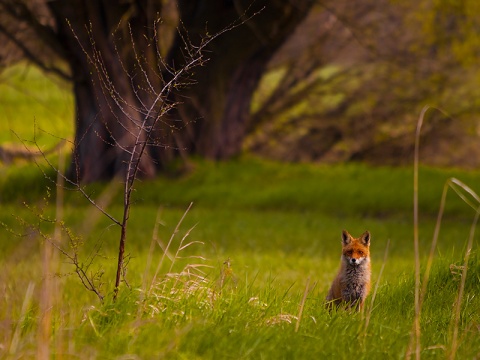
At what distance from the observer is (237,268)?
1145 centimetres

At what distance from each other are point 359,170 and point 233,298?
1575 centimetres

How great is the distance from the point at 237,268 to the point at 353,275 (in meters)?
4.86

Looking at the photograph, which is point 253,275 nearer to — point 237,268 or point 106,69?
point 237,268

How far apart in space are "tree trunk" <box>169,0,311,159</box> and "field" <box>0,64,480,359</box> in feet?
3.51

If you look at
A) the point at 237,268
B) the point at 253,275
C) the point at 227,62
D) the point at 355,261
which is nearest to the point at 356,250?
the point at 355,261

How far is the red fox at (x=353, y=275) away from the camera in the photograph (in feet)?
21.3

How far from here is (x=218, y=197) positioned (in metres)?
20.0

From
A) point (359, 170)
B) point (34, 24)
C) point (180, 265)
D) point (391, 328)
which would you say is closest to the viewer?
point (391, 328)

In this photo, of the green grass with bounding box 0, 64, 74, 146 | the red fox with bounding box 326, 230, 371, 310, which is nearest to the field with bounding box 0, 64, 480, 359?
the red fox with bounding box 326, 230, 371, 310

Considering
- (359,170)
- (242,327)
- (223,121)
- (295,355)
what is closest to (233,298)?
(242,327)

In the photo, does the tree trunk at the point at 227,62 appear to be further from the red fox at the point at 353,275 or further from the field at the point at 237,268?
the red fox at the point at 353,275

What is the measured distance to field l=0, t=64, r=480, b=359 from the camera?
5.49 metres

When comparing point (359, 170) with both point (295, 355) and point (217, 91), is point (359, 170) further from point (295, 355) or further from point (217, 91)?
point (295, 355)

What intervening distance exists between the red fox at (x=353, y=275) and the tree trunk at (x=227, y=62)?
10789 mm
